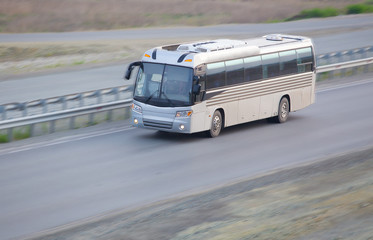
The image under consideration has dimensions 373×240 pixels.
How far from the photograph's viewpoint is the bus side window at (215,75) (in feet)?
63.1

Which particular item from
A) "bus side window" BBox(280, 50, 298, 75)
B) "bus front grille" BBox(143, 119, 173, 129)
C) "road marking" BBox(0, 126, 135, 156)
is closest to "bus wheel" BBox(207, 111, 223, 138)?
"bus front grille" BBox(143, 119, 173, 129)

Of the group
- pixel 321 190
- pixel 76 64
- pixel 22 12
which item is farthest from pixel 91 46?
pixel 321 190

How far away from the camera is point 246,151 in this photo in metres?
17.9

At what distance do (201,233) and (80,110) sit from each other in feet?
36.8

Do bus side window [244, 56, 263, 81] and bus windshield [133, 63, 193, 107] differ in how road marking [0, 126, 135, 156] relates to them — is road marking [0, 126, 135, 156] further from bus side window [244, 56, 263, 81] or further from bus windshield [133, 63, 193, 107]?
bus side window [244, 56, 263, 81]

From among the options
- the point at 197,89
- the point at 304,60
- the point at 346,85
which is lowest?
the point at 346,85

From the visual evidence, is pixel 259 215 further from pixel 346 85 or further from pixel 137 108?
pixel 346 85

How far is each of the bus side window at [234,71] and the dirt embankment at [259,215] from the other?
578cm

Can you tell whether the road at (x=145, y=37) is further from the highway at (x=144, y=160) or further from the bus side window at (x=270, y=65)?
the bus side window at (x=270, y=65)

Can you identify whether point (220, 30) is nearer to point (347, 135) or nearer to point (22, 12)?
point (22, 12)

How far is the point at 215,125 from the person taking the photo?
19578mm

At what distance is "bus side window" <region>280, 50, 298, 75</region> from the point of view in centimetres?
2173

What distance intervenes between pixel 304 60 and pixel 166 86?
551 centimetres

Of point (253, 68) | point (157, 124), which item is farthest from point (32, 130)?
point (253, 68)
